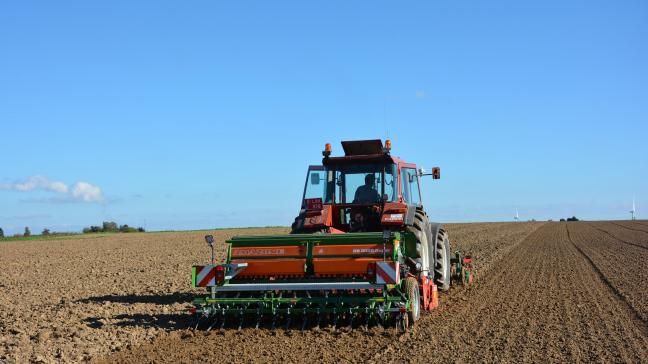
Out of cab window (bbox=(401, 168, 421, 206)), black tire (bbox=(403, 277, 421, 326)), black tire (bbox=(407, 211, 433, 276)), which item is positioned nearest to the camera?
black tire (bbox=(403, 277, 421, 326))

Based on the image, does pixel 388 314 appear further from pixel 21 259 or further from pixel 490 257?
pixel 21 259

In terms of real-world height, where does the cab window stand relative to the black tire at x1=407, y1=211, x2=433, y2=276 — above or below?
above

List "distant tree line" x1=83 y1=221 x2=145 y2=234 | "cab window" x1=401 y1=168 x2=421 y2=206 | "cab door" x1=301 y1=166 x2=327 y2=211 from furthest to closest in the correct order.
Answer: "distant tree line" x1=83 y1=221 x2=145 y2=234 < "cab window" x1=401 y1=168 x2=421 y2=206 < "cab door" x1=301 y1=166 x2=327 y2=211

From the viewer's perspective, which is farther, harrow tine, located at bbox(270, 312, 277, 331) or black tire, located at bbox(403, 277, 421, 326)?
black tire, located at bbox(403, 277, 421, 326)

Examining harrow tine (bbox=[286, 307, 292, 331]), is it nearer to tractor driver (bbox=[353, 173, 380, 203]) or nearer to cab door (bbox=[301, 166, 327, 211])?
cab door (bbox=[301, 166, 327, 211])

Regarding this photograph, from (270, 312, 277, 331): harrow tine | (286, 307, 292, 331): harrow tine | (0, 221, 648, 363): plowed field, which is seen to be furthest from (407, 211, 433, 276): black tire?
(270, 312, 277, 331): harrow tine

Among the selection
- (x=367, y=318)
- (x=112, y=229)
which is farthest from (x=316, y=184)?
(x=112, y=229)

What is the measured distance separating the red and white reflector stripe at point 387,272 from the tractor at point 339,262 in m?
0.01

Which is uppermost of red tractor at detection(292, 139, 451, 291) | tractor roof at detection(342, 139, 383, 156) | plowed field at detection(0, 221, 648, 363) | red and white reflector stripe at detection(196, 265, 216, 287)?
tractor roof at detection(342, 139, 383, 156)

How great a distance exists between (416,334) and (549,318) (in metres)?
2.31

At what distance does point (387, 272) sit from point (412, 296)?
2.01 feet

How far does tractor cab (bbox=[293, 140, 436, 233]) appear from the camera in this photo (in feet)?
35.4

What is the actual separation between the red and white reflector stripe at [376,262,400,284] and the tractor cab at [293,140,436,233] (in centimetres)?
220

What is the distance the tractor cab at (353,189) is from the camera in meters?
10.8
